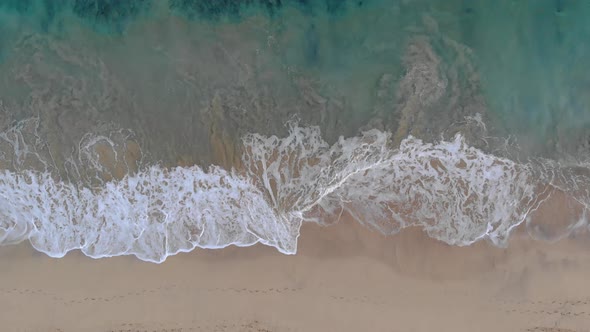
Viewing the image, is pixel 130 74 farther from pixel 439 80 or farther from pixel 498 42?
pixel 498 42

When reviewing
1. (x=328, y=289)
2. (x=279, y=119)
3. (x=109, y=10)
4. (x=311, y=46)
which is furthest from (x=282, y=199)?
(x=109, y=10)

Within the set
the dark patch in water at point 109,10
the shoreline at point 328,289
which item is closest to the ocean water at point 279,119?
the dark patch in water at point 109,10

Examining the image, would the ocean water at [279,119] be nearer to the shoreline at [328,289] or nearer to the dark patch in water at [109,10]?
the dark patch in water at [109,10]

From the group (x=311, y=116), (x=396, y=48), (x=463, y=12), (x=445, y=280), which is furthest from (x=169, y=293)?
(x=463, y=12)

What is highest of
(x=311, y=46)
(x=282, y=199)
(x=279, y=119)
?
(x=311, y=46)

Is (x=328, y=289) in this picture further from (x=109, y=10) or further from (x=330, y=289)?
(x=109, y=10)
